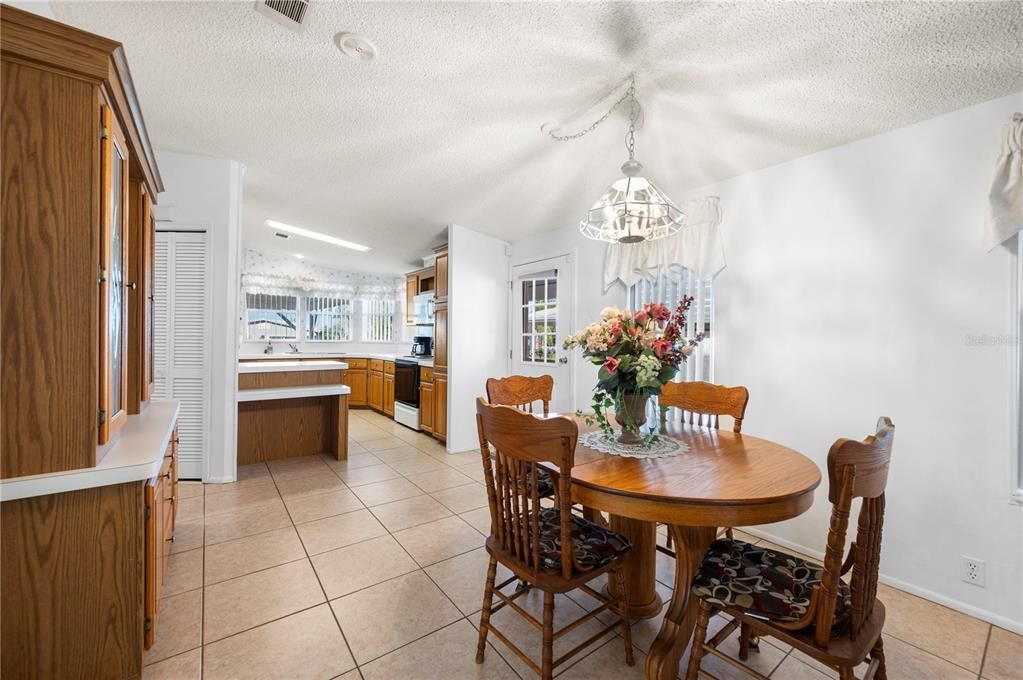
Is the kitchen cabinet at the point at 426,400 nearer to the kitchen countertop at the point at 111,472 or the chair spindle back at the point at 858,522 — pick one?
the kitchen countertop at the point at 111,472

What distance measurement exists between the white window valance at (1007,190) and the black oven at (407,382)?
502cm

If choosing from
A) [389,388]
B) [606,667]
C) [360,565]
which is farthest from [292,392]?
[606,667]

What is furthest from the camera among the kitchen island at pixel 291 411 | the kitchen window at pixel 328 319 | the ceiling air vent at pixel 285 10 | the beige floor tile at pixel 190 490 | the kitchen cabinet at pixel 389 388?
the kitchen window at pixel 328 319

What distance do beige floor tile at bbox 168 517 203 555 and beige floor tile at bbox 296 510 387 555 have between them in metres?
0.54

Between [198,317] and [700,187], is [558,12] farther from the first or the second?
[198,317]

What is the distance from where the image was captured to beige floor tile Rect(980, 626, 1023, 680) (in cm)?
159

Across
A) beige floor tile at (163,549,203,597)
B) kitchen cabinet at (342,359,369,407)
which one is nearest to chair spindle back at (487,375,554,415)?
beige floor tile at (163,549,203,597)

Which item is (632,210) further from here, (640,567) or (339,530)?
(339,530)

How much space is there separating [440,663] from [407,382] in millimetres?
4245

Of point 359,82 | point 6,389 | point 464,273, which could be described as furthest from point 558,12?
point 464,273

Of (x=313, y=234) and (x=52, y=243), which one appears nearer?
(x=52, y=243)

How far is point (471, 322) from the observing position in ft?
15.1

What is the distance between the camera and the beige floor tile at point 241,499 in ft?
9.58

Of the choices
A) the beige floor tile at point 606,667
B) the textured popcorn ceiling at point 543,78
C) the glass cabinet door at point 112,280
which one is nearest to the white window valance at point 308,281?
the textured popcorn ceiling at point 543,78
